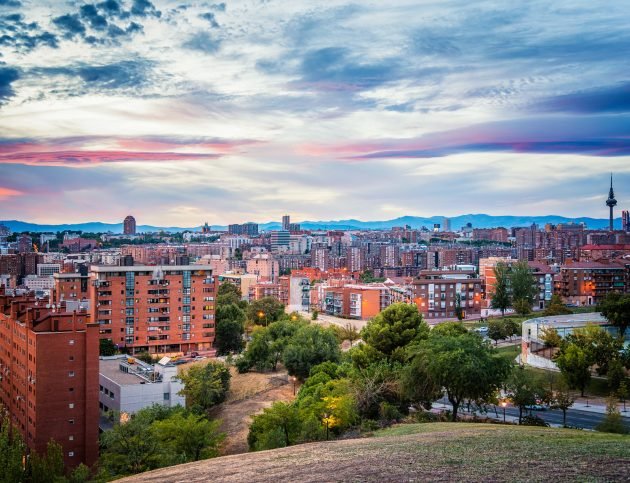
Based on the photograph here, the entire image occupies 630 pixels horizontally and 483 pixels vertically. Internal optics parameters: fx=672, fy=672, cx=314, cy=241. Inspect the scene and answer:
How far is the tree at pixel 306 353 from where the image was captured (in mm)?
45469

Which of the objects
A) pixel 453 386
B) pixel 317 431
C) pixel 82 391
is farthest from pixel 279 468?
pixel 82 391

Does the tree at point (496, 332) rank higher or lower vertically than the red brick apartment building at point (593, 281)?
lower

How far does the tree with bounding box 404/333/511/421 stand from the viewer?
87.5 ft

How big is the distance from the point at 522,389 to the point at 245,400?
18728 millimetres

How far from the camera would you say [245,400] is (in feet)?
139

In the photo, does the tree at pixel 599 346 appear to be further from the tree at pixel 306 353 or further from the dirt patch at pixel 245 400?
the dirt patch at pixel 245 400

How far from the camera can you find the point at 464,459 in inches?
596

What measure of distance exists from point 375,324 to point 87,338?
15.0 metres

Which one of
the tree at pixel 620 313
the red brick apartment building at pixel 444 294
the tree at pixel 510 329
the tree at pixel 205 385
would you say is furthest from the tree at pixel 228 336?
the tree at pixel 620 313

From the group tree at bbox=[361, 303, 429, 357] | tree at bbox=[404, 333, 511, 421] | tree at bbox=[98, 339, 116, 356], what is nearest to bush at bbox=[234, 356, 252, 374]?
tree at bbox=[98, 339, 116, 356]

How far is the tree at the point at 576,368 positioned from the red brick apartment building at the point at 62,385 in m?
24.3

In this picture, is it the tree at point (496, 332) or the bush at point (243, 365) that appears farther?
the tree at point (496, 332)

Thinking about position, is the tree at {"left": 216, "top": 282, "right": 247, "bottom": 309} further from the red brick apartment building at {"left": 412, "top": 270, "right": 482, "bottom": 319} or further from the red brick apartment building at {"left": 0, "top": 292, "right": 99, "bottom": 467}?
the red brick apartment building at {"left": 0, "top": 292, "right": 99, "bottom": 467}

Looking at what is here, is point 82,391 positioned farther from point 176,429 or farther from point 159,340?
point 159,340
